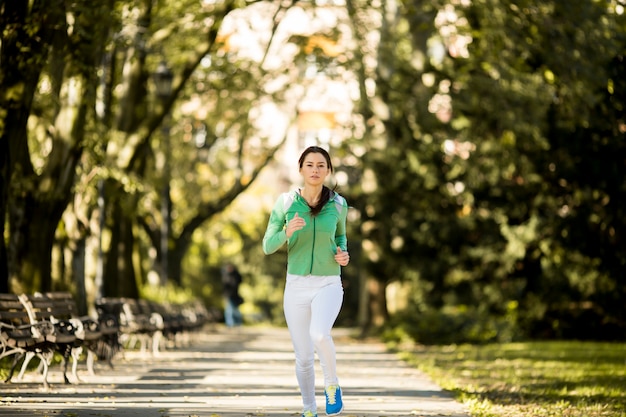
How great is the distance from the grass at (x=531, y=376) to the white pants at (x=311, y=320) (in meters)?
2.32

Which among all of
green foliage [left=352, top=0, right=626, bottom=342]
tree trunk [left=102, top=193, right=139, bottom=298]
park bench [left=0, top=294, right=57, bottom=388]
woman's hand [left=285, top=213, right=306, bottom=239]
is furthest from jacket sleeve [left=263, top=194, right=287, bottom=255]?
tree trunk [left=102, top=193, right=139, bottom=298]

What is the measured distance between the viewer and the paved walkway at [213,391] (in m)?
11.3

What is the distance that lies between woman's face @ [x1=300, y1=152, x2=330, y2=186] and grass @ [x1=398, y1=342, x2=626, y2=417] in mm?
3069

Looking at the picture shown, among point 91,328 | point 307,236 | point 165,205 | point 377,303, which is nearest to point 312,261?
point 307,236

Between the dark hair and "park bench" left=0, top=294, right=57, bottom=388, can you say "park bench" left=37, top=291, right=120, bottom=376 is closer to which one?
"park bench" left=0, top=294, right=57, bottom=388

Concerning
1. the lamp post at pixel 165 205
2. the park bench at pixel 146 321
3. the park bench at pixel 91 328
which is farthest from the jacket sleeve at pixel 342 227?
the lamp post at pixel 165 205

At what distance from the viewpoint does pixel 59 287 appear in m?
23.7

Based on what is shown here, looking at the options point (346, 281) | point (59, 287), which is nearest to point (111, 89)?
point (59, 287)

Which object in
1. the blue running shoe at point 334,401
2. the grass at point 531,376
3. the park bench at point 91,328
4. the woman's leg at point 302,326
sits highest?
the woman's leg at point 302,326

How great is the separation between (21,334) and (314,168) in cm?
555

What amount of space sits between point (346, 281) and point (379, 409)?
37.2 metres

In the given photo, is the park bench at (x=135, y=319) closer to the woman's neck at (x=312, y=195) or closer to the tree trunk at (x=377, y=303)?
the woman's neck at (x=312, y=195)

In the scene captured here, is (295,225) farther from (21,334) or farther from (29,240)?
(29,240)

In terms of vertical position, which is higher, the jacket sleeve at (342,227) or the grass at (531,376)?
the jacket sleeve at (342,227)
